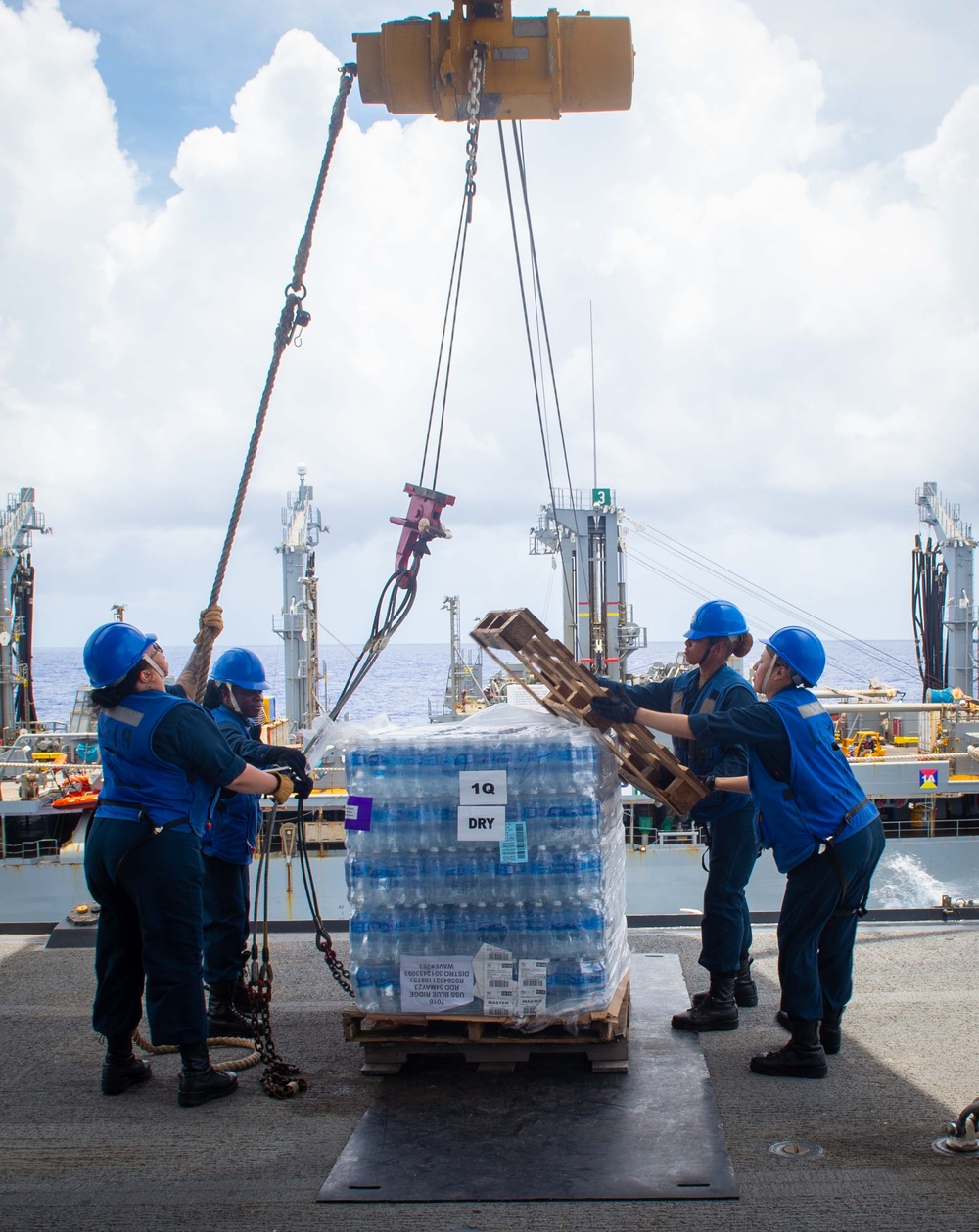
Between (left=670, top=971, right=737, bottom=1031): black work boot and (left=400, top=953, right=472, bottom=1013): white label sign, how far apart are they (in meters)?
1.24

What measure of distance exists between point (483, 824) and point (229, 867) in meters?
1.69

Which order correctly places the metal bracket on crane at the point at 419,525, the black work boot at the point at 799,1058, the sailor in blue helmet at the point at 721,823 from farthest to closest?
1. the metal bracket on crane at the point at 419,525
2. the sailor in blue helmet at the point at 721,823
3. the black work boot at the point at 799,1058

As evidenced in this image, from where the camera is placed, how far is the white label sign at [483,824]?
387 cm

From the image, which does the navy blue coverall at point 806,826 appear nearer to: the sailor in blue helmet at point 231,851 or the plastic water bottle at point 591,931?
the plastic water bottle at point 591,931

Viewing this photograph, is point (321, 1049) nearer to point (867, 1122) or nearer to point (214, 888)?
point (214, 888)

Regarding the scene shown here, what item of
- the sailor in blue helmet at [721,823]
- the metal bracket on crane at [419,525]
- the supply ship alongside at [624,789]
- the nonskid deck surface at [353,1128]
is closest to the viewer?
the nonskid deck surface at [353,1128]

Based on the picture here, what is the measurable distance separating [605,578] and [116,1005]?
26532mm

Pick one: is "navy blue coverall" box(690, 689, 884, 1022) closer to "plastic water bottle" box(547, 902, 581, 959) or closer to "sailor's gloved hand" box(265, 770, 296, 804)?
"plastic water bottle" box(547, 902, 581, 959)

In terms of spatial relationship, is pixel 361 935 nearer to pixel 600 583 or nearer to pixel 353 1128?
pixel 353 1128

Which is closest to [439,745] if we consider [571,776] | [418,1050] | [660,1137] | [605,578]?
[571,776]

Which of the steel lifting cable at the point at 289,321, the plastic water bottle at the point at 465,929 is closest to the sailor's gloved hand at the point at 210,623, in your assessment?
the steel lifting cable at the point at 289,321

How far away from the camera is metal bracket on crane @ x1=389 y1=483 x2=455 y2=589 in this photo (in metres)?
6.00

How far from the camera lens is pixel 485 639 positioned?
179 inches

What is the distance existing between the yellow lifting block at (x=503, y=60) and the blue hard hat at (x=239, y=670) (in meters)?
3.07
